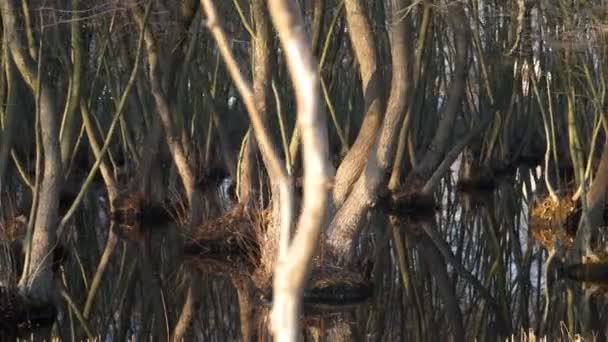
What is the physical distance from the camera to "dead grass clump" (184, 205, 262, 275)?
14.5m

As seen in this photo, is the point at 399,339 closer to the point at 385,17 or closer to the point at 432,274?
the point at 432,274

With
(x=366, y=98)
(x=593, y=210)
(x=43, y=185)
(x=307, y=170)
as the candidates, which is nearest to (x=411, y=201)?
(x=593, y=210)

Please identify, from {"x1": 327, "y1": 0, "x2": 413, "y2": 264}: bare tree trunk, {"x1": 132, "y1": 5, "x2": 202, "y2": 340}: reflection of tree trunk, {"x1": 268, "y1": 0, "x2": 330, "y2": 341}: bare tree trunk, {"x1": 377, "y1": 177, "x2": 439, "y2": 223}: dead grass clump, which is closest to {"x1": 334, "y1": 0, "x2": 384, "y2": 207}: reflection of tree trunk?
{"x1": 327, "y1": 0, "x2": 413, "y2": 264}: bare tree trunk

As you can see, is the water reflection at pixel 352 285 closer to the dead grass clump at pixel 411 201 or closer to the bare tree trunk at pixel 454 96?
the dead grass clump at pixel 411 201

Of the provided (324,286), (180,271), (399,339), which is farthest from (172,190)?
(399,339)

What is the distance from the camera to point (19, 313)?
11281 millimetres

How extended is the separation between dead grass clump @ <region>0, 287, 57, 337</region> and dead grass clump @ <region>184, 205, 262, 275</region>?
325 cm

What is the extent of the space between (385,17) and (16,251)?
11.1 meters

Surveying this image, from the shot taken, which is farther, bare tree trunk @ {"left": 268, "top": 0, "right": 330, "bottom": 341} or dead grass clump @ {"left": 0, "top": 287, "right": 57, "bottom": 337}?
dead grass clump @ {"left": 0, "top": 287, "right": 57, "bottom": 337}

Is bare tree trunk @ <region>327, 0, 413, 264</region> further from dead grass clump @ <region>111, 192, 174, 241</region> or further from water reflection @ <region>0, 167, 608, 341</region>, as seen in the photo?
dead grass clump @ <region>111, 192, 174, 241</region>

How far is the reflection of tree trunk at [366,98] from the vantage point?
12898 mm

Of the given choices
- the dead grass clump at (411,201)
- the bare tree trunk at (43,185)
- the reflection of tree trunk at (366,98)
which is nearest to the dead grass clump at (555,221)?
the dead grass clump at (411,201)

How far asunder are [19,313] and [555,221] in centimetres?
967

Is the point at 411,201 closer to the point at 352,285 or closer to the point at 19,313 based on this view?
the point at 352,285
